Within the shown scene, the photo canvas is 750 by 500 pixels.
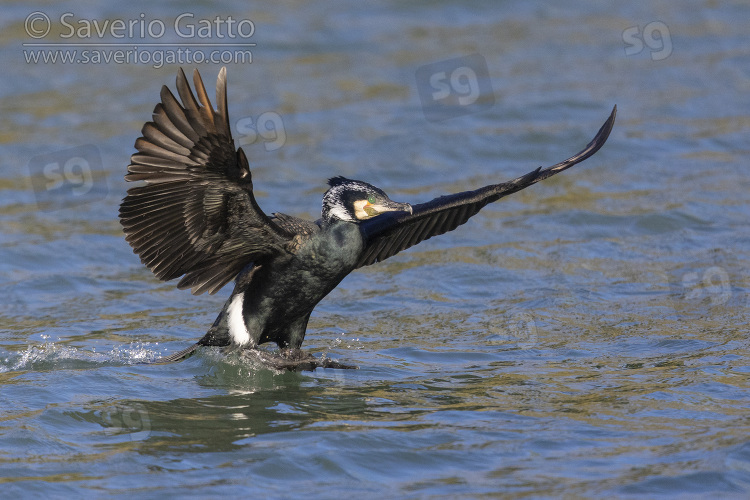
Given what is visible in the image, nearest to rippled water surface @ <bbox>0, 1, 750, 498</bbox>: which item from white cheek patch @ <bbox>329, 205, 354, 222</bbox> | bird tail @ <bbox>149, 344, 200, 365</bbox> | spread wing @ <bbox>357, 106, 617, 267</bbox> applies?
bird tail @ <bbox>149, 344, 200, 365</bbox>

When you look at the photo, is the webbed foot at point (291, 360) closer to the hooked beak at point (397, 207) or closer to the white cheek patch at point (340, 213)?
the white cheek patch at point (340, 213)

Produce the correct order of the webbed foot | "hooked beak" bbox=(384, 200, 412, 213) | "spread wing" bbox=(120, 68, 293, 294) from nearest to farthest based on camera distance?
"spread wing" bbox=(120, 68, 293, 294)
"hooked beak" bbox=(384, 200, 412, 213)
the webbed foot

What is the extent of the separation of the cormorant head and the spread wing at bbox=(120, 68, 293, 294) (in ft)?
1.01

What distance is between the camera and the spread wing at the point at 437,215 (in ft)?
21.8

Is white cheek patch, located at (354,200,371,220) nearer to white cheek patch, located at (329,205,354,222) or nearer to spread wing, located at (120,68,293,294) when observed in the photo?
white cheek patch, located at (329,205,354,222)

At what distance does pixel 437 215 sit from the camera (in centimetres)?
706

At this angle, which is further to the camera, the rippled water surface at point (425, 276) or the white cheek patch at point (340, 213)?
the white cheek patch at point (340, 213)

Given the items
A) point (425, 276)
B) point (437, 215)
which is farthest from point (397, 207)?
point (425, 276)

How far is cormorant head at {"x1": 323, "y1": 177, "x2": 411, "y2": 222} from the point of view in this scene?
626 cm

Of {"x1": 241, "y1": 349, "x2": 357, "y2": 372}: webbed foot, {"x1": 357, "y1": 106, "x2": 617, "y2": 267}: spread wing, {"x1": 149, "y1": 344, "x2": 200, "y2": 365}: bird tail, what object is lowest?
{"x1": 241, "y1": 349, "x2": 357, "y2": 372}: webbed foot

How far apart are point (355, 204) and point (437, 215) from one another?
951 mm

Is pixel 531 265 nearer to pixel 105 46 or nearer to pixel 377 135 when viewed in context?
pixel 377 135

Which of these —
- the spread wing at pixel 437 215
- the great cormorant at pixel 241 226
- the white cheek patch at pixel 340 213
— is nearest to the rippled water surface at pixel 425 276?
the great cormorant at pixel 241 226

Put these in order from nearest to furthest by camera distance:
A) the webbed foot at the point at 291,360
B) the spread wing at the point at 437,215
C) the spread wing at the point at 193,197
Result: the spread wing at the point at 193,197 < the webbed foot at the point at 291,360 < the spread wing at the point at 437,215
